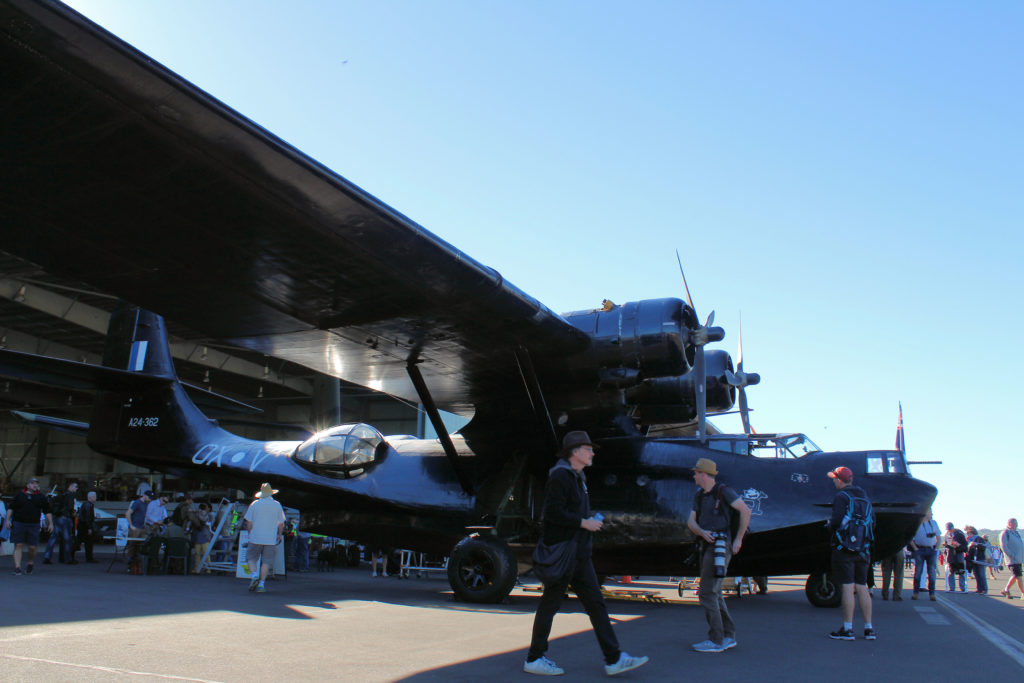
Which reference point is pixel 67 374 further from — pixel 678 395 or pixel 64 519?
pixel 678 395

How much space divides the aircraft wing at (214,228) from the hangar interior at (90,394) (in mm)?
6573

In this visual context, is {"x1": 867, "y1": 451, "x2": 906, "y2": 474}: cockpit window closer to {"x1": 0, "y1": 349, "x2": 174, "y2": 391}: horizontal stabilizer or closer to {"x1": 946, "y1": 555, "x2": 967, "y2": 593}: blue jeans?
{"x1": 946, "y1": 555, "x2": 967, "y2": 593}: blue jeans

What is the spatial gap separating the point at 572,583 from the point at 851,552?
349 centimetres

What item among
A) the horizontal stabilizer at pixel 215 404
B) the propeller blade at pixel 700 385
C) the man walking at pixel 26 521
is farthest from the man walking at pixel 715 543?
the man walking at pixel 26 521

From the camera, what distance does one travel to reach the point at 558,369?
10.6 metres

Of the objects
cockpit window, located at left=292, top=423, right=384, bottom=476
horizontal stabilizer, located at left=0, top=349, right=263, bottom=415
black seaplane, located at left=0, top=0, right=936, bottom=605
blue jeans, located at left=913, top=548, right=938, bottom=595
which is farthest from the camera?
blue jeans, located at left=913, top=548, right=938, bottom=595

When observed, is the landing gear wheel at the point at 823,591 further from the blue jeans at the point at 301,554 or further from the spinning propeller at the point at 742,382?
the blue jeans at the point at 301,554

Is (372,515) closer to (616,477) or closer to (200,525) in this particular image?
(616,477)

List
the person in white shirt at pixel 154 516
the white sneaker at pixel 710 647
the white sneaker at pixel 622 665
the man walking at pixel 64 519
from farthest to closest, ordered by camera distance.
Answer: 1. the man walking at pixel 64 519
2. the person in white shirt at pixel 154 516
3. the white sneaker at pixel 710 647
4. the white sneaker at pixel 622 665

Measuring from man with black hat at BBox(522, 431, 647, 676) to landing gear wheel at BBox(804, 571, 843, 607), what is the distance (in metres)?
7.25

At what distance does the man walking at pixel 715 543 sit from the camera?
641 centimetres

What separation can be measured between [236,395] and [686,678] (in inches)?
1754

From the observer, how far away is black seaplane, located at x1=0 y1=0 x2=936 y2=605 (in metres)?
5.70

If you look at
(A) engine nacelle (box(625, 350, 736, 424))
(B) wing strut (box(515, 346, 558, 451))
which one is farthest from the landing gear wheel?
(B) wing strut (box(515, 346, 558, 451))
